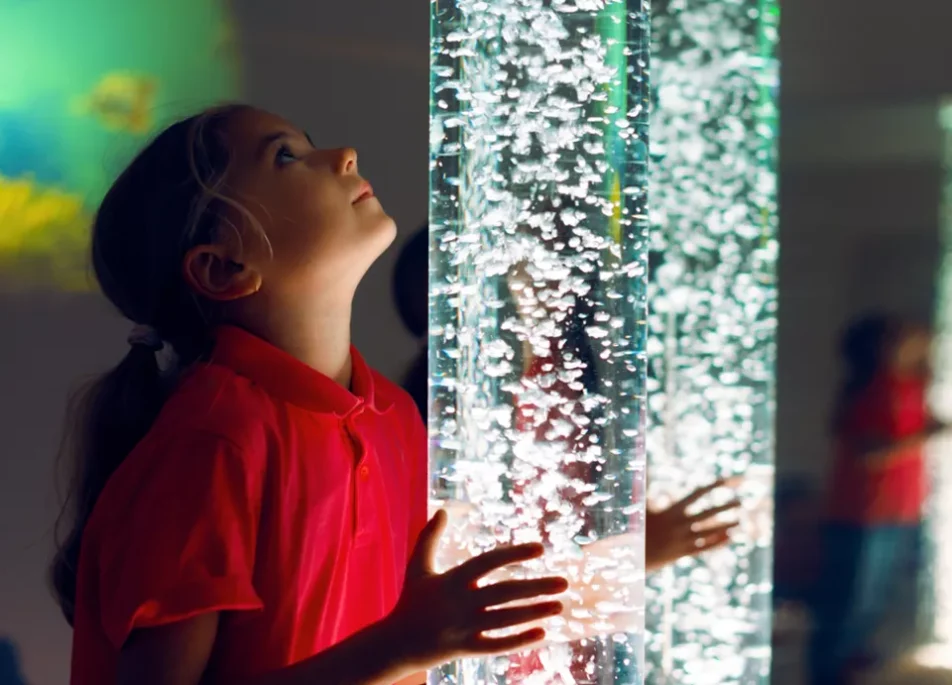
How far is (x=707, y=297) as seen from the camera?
0.82 metres

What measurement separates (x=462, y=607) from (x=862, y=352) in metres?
0.84

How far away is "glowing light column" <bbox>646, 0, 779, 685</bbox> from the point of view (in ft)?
2.68

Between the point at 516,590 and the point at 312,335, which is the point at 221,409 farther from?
the point at 516,590

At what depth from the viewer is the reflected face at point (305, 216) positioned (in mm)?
543

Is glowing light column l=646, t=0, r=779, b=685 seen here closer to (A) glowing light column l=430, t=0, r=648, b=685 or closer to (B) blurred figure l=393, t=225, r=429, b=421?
(B) blurred figure l=393, t=225, r=429, b=421

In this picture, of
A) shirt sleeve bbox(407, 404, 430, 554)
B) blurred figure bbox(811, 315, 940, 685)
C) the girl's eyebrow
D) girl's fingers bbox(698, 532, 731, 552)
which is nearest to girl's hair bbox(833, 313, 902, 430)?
blurred figure bbox(811, 315, 940, 685)

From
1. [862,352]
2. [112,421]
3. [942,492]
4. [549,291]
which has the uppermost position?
[549,291]

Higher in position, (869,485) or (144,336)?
(144,336)

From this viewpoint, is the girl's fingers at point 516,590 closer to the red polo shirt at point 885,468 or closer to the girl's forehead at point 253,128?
the girl's forehead at point 253,128

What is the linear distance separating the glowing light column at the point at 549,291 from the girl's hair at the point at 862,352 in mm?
742

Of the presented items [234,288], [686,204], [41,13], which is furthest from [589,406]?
[41,13]

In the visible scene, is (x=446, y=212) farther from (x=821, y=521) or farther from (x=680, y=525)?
(x=821, y=521)

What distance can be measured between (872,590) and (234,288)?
948mm

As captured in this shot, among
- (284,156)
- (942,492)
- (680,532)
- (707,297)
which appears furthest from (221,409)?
(942,492)
